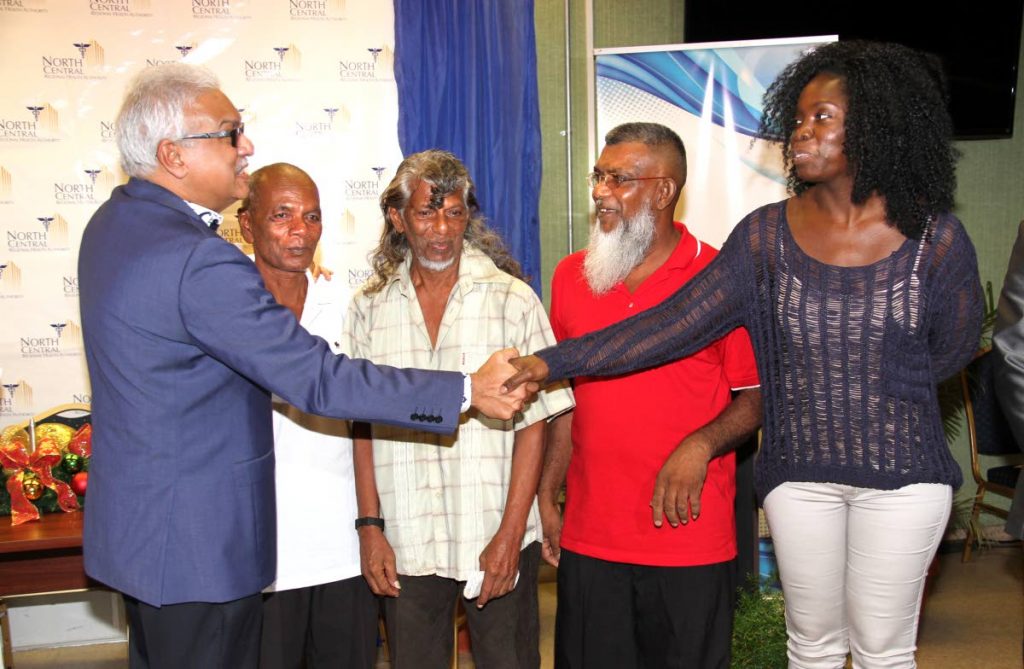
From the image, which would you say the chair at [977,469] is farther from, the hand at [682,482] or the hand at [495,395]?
the hand at [495,395]

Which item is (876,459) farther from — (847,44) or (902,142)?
(847,44)

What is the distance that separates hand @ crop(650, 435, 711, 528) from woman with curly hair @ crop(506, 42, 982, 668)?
25 cm

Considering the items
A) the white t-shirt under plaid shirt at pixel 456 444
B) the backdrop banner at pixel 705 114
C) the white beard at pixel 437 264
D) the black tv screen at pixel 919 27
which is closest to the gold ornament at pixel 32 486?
the white t-shirt under plaid shirt at pixel 456 444

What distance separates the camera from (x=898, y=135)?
83.6 inches

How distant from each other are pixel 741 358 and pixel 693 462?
0.36 m

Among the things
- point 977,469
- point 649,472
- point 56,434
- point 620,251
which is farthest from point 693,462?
point 977,469

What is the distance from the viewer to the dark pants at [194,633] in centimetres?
214

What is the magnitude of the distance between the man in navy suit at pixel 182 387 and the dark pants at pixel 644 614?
913 millimetres

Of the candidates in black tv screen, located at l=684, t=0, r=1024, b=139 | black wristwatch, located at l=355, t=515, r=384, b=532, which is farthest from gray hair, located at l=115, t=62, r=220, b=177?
black tv screen, located at l=684, t=0, r=1024, b=139

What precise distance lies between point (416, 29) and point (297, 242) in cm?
275

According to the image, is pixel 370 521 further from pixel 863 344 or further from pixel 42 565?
pixel 42 565

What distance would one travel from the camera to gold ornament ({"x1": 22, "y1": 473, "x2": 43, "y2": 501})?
12.0 feet

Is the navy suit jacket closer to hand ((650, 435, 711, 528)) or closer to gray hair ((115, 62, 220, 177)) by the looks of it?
gray hair ((115, 62, 220, 177))

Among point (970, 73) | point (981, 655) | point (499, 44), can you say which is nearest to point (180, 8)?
point (499, 44)
